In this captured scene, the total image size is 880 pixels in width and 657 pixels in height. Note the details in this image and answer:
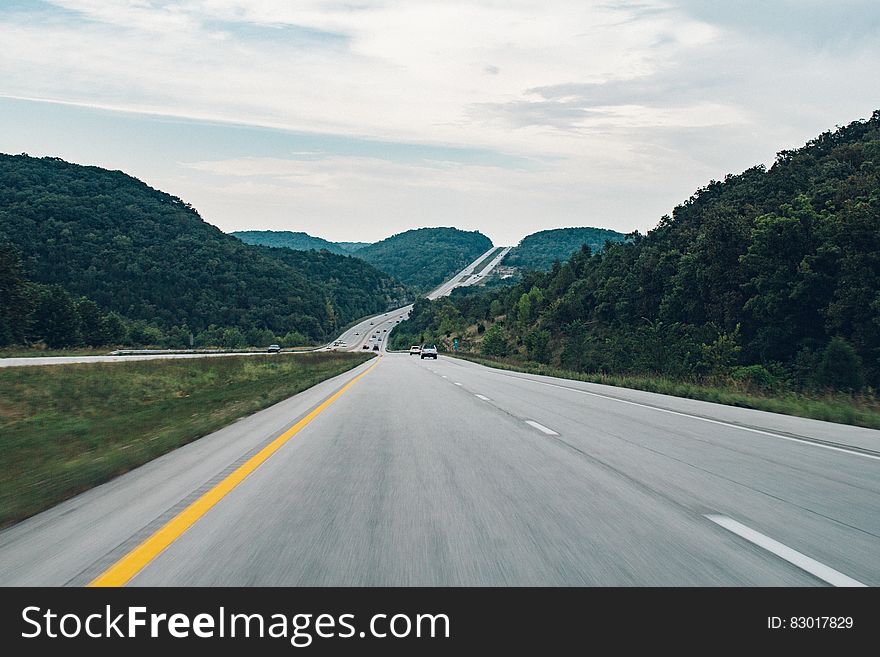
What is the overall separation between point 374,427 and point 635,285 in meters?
91.7

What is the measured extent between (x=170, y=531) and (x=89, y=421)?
12.8 meters

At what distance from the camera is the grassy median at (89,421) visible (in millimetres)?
8078

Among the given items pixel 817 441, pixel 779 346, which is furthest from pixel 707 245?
pixel 817 441

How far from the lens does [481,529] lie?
18.4 ft

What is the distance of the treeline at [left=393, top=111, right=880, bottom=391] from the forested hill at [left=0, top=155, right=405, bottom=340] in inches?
2470

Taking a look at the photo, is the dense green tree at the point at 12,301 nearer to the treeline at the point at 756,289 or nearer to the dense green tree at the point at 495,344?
the treeline at the point at 756,289

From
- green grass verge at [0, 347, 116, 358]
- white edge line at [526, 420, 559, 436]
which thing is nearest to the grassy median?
white edge line at [526, 420, 559, 436]

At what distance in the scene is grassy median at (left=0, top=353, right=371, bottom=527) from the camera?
808 cm

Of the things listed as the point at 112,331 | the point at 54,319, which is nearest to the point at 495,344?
the point at 112,331

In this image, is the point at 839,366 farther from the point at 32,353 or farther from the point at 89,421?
the point at 32,353

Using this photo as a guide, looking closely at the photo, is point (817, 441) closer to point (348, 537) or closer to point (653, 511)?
point (653, 511)

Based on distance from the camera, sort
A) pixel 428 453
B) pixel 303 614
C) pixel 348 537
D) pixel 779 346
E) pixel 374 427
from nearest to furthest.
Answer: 1. pixel 303 614
2. pixel 348 537
3. pixel 428 453
4. pixel 374 427
5. pixel 779 346

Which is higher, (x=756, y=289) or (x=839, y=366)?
(x=756, y=289)

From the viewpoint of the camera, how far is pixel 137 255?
146250 millimetres
